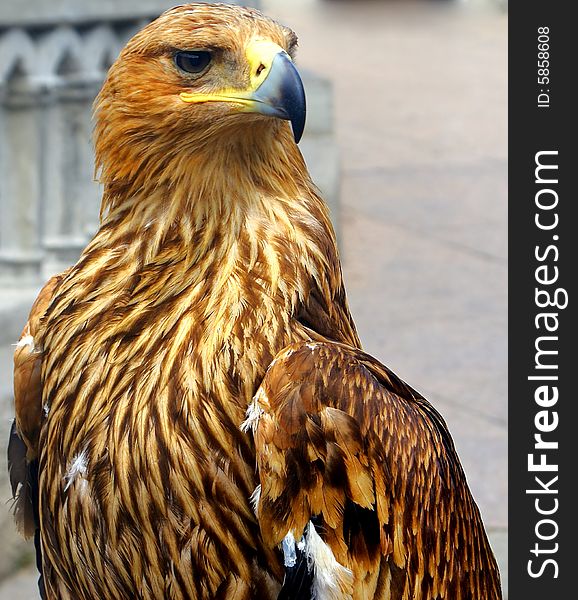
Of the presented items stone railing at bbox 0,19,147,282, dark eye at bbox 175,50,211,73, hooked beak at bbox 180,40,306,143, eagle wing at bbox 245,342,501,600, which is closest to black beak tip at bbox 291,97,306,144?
hooked beak at bbox 180,40,306,143

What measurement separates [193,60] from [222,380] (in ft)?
2.35

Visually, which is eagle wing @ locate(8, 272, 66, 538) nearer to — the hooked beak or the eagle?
the eagle

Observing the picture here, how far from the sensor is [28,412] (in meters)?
3.24

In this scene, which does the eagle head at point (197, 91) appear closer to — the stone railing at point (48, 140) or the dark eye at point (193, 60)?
the dark eye at point (193, 60)

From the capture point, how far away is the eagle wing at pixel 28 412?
3205 millimetres

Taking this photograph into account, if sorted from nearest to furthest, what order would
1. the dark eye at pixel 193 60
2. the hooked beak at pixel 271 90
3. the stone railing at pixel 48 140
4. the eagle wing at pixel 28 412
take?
the hooked beak at pixel 271 90, the dark eye at pixel 193 60, the eagle wing at pixel 28 412, the stone railing at pixel 48 140

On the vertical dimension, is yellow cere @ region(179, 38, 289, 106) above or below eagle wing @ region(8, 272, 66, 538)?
above

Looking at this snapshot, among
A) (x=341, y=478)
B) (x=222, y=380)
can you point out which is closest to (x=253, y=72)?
(x=222, y=380)

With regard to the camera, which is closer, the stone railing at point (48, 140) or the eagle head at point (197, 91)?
the eagle head at point (197, 91)

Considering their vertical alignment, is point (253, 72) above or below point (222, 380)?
above

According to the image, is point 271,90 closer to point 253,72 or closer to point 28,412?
point 253,72

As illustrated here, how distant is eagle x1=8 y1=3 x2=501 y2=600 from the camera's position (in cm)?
271

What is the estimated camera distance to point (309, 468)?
2689 mm

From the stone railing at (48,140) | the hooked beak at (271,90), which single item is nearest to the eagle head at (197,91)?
the hooked beak at (271,90)
